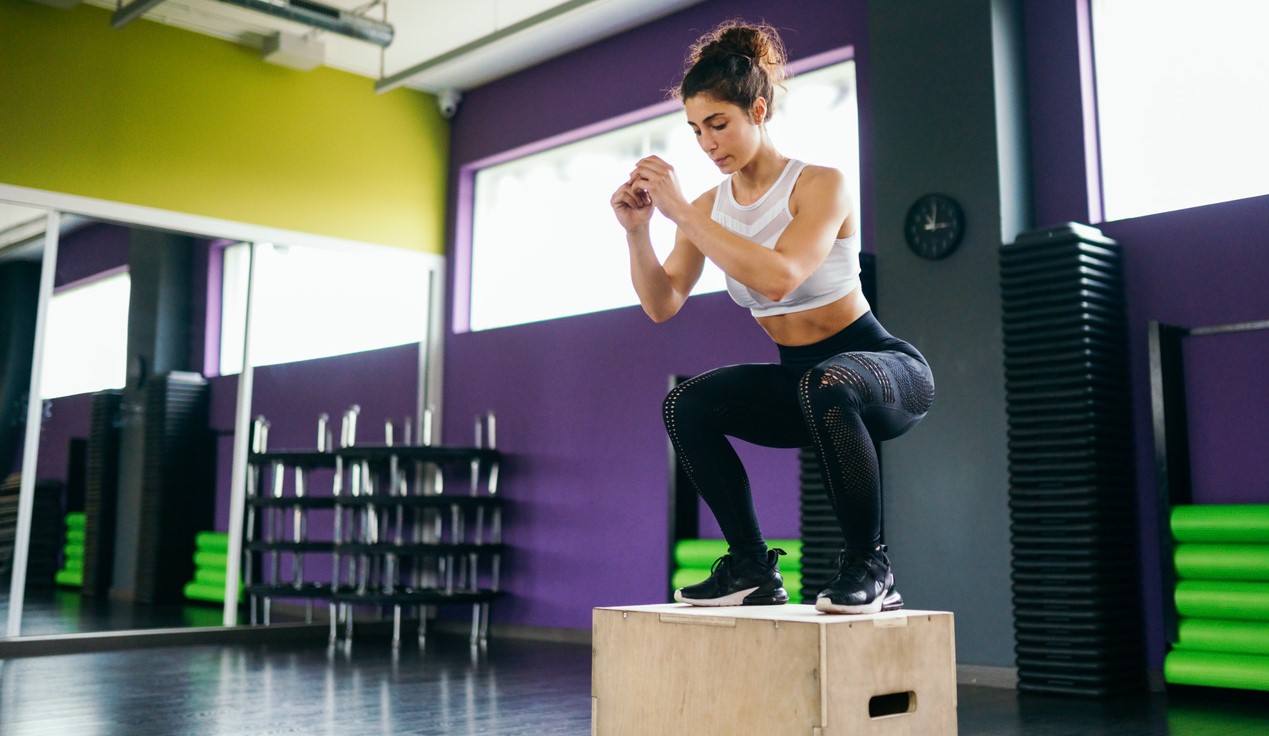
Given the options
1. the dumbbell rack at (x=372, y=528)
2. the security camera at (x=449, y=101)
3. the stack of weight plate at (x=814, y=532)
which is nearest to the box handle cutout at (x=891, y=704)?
the stack of weight plate at (x=814, y=532)

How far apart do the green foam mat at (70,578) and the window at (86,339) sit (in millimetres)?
812

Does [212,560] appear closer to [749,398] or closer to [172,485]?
[172,485]

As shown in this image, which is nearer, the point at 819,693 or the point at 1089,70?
the point at 819,693

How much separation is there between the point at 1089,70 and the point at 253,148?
162 inches

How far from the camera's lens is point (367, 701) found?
348 cm

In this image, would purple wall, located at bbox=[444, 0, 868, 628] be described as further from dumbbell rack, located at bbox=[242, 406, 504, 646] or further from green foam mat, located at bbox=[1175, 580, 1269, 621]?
A: green foam mat, located at bbox=[1175, 580, 1269, 621]

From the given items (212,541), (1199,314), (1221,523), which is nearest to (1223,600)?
(1221,523)

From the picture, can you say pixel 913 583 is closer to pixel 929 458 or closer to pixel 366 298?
pixel 929 458

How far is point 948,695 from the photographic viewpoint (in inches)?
83.2

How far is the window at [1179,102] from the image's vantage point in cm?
386

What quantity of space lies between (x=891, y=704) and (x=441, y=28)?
4644mm

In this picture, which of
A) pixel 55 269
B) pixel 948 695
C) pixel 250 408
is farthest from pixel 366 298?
pixel 948 695

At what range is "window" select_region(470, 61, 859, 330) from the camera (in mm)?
5090

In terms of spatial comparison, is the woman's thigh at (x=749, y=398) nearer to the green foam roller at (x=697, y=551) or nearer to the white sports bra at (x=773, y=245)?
the white sports bra at (x=773, y=245)
